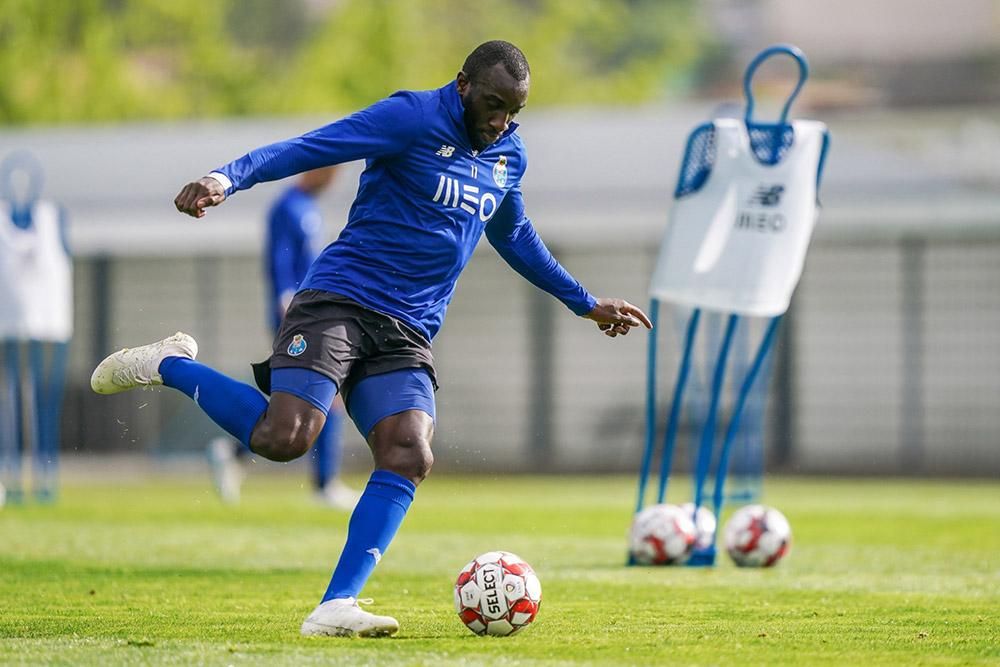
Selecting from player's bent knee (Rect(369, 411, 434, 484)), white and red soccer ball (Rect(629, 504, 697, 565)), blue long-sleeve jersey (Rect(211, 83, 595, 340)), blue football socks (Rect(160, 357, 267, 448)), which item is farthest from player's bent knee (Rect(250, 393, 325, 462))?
white and red soccer ball (Rect(629, 504, 697, 565))

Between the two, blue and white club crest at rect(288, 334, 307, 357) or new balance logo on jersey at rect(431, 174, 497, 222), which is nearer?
blue and white club crest at rect(288, 334, 307, 357)

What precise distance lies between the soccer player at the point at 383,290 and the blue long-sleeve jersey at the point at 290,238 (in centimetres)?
574

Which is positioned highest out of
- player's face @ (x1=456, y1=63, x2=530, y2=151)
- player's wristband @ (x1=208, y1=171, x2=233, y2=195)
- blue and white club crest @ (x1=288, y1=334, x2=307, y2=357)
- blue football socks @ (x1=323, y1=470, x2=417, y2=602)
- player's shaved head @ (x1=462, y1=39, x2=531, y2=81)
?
player's shaved head @ (x1=462, y1=39, x2=531, y2=81)

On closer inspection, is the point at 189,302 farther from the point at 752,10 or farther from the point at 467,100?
the point at 752,10

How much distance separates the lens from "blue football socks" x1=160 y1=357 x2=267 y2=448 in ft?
20.2

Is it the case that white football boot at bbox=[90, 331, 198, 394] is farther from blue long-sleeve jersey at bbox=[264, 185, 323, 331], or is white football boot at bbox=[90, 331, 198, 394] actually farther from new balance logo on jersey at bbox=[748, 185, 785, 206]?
blue long-sleeve jersey at bbox=[264, 185, 323, 331]

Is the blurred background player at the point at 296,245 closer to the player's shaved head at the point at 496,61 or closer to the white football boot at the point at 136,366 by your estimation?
the white football boot at the point at 136,366

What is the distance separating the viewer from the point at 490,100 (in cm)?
608

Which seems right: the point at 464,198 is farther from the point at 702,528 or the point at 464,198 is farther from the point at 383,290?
the point at 702,528

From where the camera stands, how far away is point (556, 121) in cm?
1977

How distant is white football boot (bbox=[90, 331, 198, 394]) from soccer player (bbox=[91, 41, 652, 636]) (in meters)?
0.10

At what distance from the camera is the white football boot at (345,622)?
227 inches

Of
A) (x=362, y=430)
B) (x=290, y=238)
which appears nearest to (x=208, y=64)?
(x=290, y=238)

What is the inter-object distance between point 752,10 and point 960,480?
48.2 m
